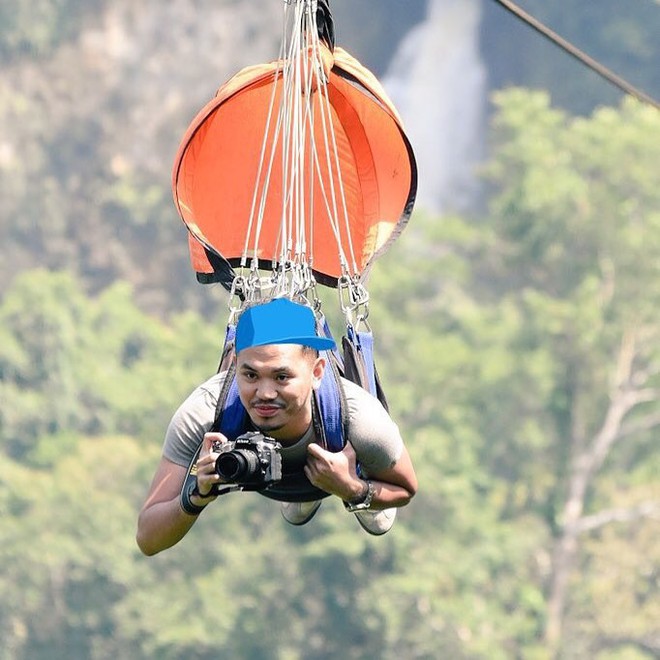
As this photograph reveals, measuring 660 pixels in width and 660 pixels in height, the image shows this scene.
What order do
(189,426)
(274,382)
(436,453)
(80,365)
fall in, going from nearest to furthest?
(274,382)
(189,426)
(436,453)
(80,365)

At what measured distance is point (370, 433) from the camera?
16.9 feet

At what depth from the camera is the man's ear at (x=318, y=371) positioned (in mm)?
5004

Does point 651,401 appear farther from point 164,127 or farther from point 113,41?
point 113,41

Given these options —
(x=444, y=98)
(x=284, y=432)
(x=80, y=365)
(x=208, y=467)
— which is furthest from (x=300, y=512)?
(x=444, y=98)

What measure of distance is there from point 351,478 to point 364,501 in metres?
0.15

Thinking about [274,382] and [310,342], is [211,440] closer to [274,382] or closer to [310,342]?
[274,382]

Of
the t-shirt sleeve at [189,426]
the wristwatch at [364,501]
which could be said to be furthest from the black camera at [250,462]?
the wristwatch at [364,501]

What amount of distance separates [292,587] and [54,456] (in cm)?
514

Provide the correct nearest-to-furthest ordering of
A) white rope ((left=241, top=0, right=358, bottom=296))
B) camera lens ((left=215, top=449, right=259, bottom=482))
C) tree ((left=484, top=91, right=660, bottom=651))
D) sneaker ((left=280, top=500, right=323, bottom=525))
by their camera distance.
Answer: camera lens ((left=215, top=449, right=259, bottom=482))
white rope ((left=241, top=0, right=358, bottom=296))
sneaker ((left=280, top=500, right=323, bottom=525))
tree ((left=484, top=91, right=660, bottom=651))

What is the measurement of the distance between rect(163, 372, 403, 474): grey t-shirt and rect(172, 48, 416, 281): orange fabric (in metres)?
0.99

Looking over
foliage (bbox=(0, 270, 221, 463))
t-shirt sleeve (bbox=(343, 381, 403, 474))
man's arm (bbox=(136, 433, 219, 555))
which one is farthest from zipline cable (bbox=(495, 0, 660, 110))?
foliage (bbox=(0, 270, 221, 463))

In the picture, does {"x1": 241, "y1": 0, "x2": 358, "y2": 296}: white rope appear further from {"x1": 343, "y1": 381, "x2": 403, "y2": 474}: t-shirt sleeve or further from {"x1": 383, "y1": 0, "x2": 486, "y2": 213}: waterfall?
{"x1": 383, "y1": 0, "x2": 486, "y2": 213}: waterfall

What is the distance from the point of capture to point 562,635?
2838cm

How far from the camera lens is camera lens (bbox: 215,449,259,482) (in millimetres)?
4605
